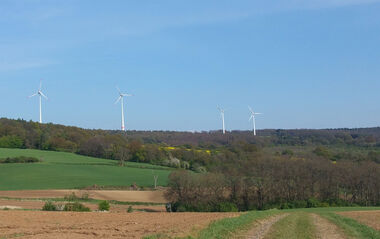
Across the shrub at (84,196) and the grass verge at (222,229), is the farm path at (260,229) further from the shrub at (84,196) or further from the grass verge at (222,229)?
the shrub at (84,196)

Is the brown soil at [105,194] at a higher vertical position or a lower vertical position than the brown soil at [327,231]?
lower

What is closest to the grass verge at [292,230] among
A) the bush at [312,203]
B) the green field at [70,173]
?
the bush at [312,203]

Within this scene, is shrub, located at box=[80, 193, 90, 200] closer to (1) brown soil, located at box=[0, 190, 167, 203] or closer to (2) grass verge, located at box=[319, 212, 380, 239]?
(1) brown soil, located at box=[0, 190, 167, 203]

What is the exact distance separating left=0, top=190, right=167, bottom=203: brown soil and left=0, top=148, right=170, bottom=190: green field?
5499 millimetres

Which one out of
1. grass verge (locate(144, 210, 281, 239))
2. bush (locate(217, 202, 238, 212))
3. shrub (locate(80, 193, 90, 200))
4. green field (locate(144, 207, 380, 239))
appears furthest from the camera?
shrub (locate(80, 193, 90, 200))

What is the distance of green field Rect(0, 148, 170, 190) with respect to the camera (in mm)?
80375

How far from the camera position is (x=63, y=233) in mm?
22172

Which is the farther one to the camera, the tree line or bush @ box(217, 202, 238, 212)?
the tree line

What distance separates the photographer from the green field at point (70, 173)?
80375mm

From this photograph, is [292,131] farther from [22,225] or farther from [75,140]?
[22,225]

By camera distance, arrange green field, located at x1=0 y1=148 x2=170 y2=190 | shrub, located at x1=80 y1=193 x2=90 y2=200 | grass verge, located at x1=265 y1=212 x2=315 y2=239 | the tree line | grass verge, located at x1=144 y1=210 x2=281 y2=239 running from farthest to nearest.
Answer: green field, located at x1=0 y1=148 x2=170 y2=190, shrub, located at x1=80 y1=193 x2=90 y2=200, the tree line, grass verge, located at x1=265 y1=212 x2=315 y2=239, grass verge, located at x1=144 y1=210 x2=281 y2=239

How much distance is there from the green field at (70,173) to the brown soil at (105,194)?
550 cm

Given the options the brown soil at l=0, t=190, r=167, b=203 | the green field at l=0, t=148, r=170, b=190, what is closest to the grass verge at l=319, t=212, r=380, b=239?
the brown soil at l=0, t=190, r=167, b=203

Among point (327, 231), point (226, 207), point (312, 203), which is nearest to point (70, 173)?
point (226, 207)
